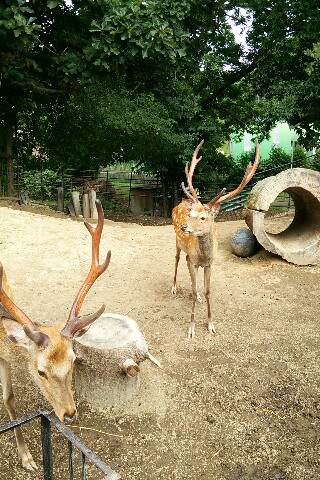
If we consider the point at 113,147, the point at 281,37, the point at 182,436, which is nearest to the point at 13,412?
the point at 182,436

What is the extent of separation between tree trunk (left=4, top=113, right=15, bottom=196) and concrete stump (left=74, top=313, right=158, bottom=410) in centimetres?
843

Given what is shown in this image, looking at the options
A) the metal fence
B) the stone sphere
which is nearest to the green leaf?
the stone sphere

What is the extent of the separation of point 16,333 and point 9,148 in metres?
9.47

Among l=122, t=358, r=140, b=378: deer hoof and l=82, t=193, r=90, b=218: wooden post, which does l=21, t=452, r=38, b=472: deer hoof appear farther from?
l=82, t=193, r=90, b=218: wooden post

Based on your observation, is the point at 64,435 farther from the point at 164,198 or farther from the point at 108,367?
the point at 164,198

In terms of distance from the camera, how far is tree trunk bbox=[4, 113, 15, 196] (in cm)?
1094

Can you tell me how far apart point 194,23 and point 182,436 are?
1126 centimetres

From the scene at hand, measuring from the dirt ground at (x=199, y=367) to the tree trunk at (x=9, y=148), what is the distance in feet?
12.9

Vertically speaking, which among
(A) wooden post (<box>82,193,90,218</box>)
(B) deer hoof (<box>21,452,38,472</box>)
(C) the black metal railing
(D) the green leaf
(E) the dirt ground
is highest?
(D) the green leaf

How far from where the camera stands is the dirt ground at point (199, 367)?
2.99m

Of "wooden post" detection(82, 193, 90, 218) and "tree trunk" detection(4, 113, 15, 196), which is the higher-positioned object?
"tree trunk" detection(4, 113, 15, 196)

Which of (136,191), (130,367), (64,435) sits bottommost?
(130,367)

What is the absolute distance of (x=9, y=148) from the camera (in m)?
11.1

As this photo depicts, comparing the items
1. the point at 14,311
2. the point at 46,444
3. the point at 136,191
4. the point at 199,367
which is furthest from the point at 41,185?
the point at 46,444
